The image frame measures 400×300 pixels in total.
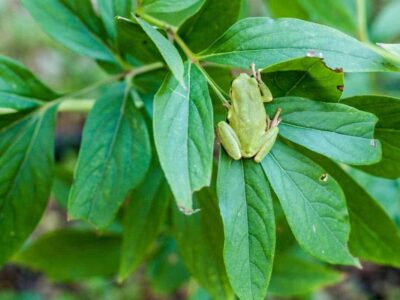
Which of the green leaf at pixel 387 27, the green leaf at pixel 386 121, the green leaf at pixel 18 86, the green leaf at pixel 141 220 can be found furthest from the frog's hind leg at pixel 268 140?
the green leaf at pixel 387 27

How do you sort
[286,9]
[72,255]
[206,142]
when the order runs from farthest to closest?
[72,255]
[286,9]
[206,142]

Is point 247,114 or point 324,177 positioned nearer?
point 324,177

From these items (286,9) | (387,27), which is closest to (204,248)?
(286,9)

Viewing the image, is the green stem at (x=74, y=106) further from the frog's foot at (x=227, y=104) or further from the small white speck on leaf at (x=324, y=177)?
the small white speck on leaf at (x=324, y=177)

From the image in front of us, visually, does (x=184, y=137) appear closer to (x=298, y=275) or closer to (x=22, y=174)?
(x=22, y=174)

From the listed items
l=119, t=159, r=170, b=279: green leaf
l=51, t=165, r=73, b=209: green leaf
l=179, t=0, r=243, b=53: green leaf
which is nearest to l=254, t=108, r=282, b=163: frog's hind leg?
l=179, t=0, r=243, b=53: green leaf

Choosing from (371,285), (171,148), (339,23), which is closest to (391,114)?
(171,148)

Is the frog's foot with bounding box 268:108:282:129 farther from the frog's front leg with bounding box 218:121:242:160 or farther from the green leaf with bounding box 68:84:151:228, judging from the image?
the green leaf with bounding box 68:84:151:228
